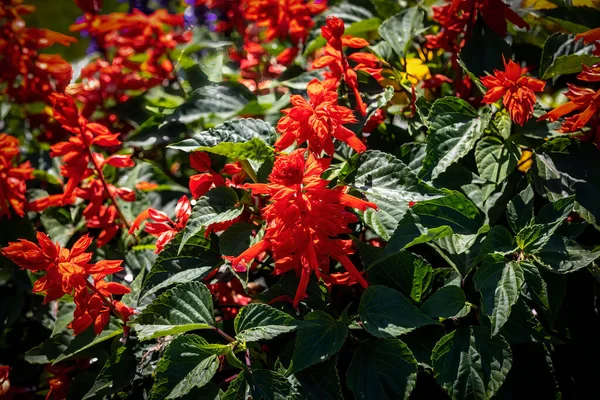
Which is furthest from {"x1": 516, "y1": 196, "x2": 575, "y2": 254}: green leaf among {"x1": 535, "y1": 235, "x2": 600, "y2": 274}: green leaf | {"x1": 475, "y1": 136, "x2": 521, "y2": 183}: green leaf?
{"x1": 475, "y1": 136, "x2": 521, "y2": 183}: green leaf

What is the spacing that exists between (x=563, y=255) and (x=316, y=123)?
49cm

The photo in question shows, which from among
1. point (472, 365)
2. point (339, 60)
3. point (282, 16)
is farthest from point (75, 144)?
point (472, 365)

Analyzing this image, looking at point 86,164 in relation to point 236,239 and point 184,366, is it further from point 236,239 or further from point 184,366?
point 184,366

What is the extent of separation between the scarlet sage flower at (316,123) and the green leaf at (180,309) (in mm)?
304

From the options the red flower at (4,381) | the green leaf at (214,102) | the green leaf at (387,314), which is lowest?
the red flower at (4,381)

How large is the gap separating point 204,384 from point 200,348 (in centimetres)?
6

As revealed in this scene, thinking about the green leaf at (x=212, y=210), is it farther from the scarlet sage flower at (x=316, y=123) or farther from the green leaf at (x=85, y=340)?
the green leaf at (x=85, y=340)

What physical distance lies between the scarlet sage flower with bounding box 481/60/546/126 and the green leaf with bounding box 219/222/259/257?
1.66ft

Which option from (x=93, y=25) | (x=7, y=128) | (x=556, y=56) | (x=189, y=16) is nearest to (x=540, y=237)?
(x=556, y=56)

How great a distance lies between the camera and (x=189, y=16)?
2.33 meters

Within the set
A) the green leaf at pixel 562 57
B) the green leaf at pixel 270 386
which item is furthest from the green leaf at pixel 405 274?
the green leaf at pixel 562 57

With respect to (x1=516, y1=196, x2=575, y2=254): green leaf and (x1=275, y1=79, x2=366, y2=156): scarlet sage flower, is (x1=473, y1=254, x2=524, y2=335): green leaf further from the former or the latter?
(x1=275, y1=79, x2=366, y2=156): scarlet sage flower

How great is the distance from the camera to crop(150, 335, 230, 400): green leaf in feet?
3.06

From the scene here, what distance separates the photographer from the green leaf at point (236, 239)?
1.05 meters
